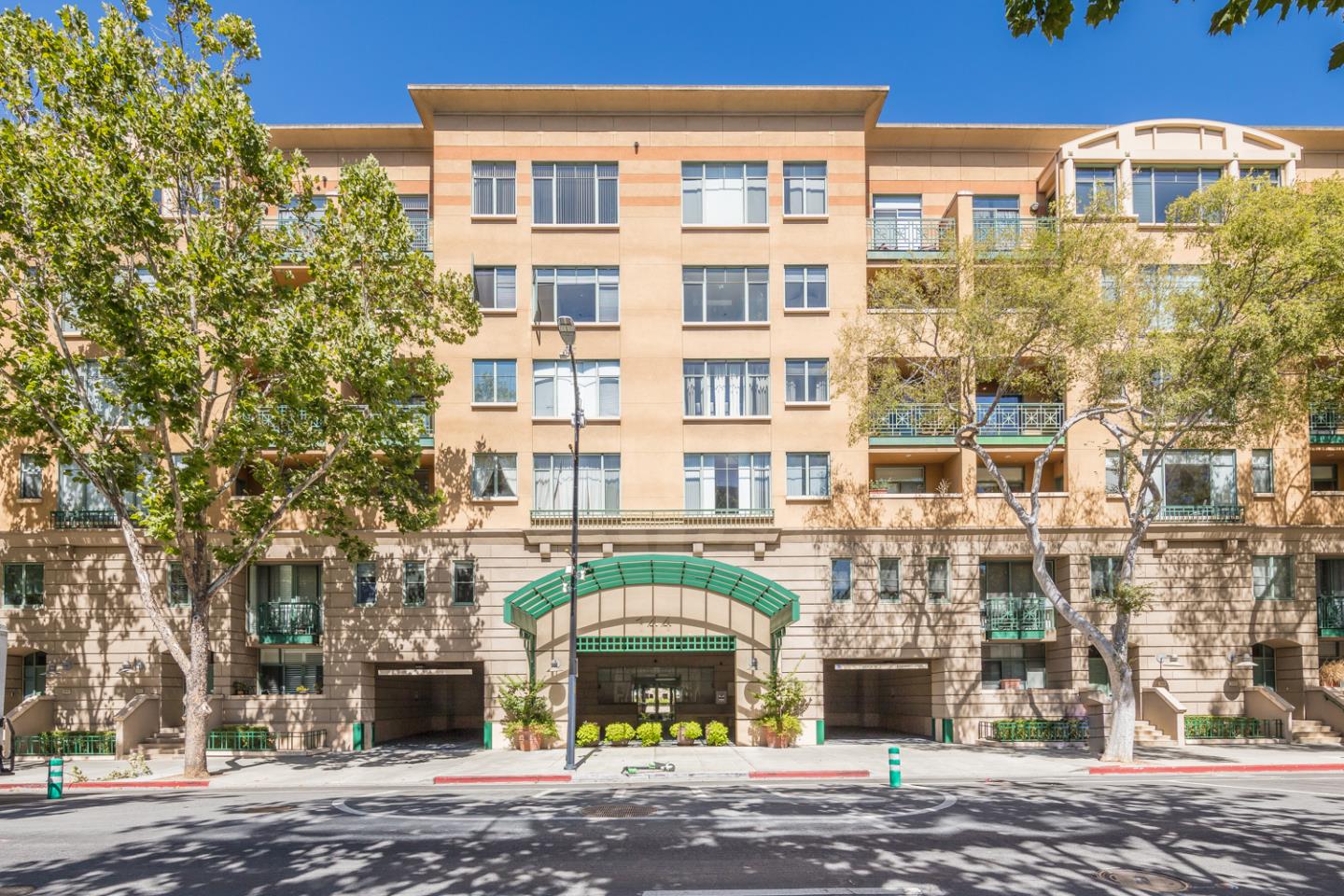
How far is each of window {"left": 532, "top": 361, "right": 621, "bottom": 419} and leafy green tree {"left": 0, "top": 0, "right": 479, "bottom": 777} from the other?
7054 millimetres

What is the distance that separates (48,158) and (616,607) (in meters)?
19.0

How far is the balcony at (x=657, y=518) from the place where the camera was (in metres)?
31.6

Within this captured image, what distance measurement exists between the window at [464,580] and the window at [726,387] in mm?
8702

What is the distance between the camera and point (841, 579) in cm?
3184

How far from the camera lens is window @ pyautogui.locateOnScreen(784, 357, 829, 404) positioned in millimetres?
32719

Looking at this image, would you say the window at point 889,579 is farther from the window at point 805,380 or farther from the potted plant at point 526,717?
the potted plant at point 526,717

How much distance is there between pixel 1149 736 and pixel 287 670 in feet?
91.7

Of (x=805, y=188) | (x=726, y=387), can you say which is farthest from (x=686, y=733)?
(x=805, y=188)

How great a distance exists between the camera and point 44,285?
22.8 m

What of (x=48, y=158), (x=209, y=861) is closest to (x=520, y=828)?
(x=209, y=861)

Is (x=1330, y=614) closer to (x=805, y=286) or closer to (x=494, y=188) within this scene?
(x=805, y=286)

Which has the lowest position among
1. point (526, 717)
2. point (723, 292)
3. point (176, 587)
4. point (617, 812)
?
point (526, 717)

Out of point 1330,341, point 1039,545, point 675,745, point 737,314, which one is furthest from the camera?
point 737,314

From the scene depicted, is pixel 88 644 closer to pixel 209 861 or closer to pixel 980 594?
pixel 209 861
